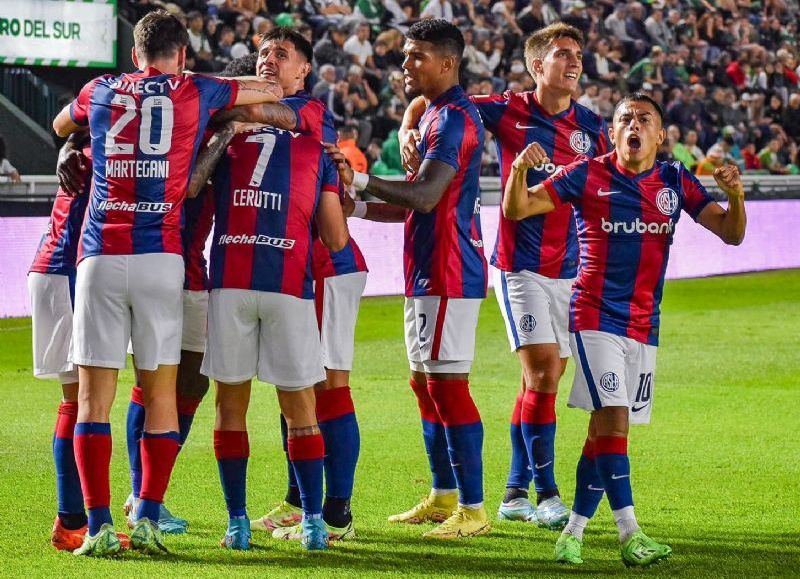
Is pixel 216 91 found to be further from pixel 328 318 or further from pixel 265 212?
pixel 328 318

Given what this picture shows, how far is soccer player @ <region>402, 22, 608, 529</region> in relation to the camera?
6070 millimetres

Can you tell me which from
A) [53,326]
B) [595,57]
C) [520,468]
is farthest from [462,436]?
[595,57]

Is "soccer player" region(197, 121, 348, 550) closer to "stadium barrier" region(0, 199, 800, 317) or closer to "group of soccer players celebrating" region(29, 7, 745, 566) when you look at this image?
"group of soccer players celebrating" region(29, 7, 745, 566)

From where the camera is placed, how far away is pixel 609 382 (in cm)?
508

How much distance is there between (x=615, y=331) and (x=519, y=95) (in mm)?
1760

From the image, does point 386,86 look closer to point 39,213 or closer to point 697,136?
point 697,136

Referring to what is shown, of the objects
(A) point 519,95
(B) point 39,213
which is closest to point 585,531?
(A) point 519,95

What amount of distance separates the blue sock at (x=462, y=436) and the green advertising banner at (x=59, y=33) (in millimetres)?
10636

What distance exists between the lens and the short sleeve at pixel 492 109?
253 inches

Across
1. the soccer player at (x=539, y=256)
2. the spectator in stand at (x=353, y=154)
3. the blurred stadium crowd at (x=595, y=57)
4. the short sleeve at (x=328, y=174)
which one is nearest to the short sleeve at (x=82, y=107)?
the short sleeve at (x=328, y=174)

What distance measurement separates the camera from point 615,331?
515cm

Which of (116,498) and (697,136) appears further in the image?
(697,136)

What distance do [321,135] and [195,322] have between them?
3.24 feet

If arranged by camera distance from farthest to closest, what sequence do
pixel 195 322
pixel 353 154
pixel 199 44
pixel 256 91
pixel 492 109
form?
pixel 199 44
pixel 353 154
pixel 492 109
pixel 195 322
pixel 256 91
